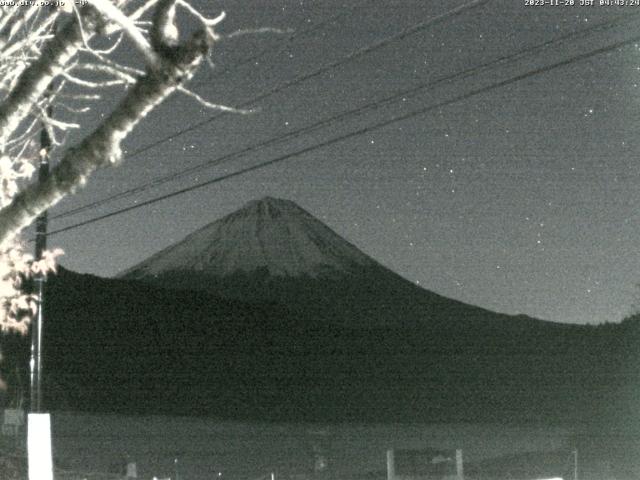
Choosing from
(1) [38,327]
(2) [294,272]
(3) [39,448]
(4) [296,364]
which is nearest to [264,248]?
(2) [294,272]

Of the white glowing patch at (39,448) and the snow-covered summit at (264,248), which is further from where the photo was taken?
the snow-covered summit at (264,248)

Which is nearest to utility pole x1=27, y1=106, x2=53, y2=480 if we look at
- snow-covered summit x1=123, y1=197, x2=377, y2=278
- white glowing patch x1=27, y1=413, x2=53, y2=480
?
white glowing patch x1=27, y1=413, x2=53, y2=480

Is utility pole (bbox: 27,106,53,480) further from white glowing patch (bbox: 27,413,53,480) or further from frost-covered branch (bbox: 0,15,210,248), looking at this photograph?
frost-covered branch (bbox: 0,15,210,248)

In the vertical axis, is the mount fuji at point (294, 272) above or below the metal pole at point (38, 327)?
above

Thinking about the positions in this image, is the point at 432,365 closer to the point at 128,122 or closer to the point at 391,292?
the point at 128,122

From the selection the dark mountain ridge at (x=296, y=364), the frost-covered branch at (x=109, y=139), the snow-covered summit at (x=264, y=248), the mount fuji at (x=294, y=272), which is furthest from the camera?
the snow-covered summit at (x=264, y=248)

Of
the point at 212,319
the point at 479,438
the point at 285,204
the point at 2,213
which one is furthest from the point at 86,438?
the point at 285,204

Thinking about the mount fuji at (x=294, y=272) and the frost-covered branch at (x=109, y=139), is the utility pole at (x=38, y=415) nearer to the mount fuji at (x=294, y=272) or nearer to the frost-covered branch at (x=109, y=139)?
the frost-covered branch at (x=109, y=139)

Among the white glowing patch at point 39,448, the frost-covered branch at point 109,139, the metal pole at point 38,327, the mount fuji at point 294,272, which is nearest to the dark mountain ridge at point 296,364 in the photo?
the metal pole at point 38,327
